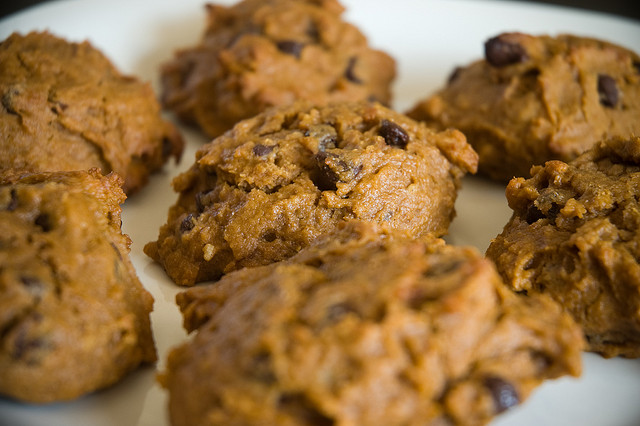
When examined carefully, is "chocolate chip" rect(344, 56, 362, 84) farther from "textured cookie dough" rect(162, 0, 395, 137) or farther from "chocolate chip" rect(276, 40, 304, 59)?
"chocolate chip" rect(276, 40, 304, 59)

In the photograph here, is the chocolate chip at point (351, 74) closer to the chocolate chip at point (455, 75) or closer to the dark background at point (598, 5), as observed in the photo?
the chocolate chip at point (455, 75)

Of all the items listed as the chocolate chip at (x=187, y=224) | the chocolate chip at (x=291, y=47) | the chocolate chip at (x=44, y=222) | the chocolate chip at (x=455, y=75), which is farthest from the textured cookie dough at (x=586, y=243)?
the chocolate chip at (x=44, y=222)

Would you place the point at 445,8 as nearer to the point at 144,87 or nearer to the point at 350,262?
the point at 144,87

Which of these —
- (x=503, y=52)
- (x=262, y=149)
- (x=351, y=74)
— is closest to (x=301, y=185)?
(x=262, y=149)

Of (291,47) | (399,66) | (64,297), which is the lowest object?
(64,297)

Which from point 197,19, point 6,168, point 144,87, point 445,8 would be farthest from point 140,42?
point 445,8

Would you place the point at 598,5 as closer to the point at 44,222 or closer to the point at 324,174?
the point at 324,174
